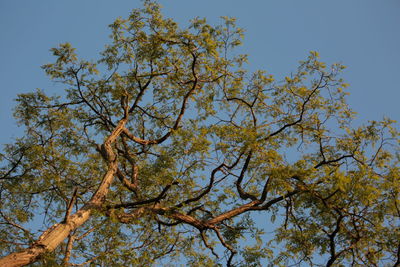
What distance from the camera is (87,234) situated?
12.1 m

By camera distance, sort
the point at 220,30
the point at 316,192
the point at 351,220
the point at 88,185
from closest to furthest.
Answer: the point at 316,192
the point at 351,220
the point at 220,30
the point at 88,185

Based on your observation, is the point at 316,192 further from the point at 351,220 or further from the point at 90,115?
the point at 90,115

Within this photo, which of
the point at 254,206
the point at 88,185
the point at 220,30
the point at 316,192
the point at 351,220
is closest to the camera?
the point at 316,192

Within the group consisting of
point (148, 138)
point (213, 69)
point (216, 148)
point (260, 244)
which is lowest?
point (260, 244)

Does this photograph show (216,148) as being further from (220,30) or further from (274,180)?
(220,30)

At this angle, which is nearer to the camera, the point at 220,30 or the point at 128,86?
the point at 220,30

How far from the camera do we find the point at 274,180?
8.72 metres

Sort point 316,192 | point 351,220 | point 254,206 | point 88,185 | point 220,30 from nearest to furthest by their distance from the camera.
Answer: point 316,192 → point 351,220 → point 254,206 → point 220,30 → point 88,185

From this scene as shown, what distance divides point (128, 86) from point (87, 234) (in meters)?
3.94

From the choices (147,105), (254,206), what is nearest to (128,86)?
(147,105)

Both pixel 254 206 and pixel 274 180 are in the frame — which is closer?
pixel 274 180

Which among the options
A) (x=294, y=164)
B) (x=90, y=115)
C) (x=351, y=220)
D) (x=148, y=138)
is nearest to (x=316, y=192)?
(x=294, y=164)

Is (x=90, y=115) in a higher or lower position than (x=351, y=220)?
higher

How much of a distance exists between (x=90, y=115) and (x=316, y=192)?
21.5 ft
